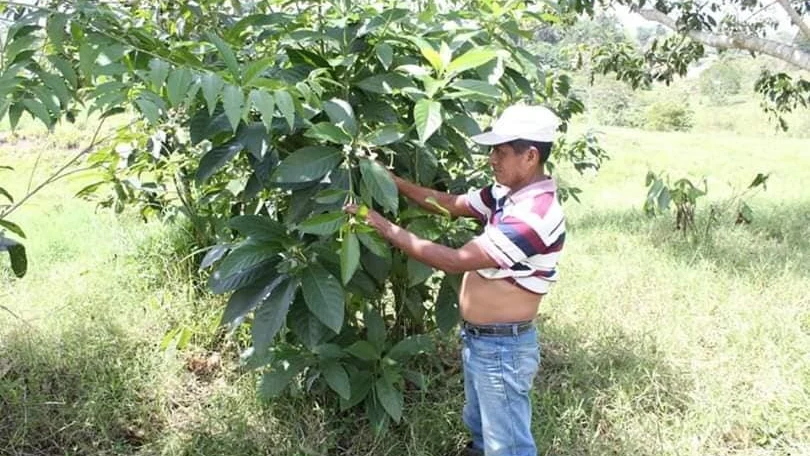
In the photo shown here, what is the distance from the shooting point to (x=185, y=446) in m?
2.35

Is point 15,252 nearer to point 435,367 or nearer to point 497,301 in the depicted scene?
point 497,301

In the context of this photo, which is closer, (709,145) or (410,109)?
(410,109)

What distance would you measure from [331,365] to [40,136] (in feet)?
35.7

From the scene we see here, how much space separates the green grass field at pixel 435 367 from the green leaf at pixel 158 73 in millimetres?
1388

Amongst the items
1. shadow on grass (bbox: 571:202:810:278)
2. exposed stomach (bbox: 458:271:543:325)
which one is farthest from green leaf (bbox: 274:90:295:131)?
shadow on grass (bbox: 571:202:810:278)

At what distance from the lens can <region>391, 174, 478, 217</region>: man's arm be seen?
199 centimetres

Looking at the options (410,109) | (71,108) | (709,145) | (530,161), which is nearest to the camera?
(530,161)

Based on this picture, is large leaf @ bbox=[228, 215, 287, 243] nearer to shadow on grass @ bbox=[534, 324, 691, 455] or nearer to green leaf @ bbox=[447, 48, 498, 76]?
green leaf @ bbox=[447, 48, 498, 76]

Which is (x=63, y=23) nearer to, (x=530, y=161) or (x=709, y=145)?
(x=530, y=161)

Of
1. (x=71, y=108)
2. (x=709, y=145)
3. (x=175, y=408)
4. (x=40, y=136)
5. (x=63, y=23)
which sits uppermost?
(x=63, y=23)

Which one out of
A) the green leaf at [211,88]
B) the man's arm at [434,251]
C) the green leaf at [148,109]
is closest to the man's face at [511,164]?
the man's arm at [434,251]

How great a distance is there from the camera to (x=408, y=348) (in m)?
2.26

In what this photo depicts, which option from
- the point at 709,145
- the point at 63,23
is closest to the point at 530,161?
the point at 63,23

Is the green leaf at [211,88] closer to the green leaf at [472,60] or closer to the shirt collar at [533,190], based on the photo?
the green leaf at [472,60]
